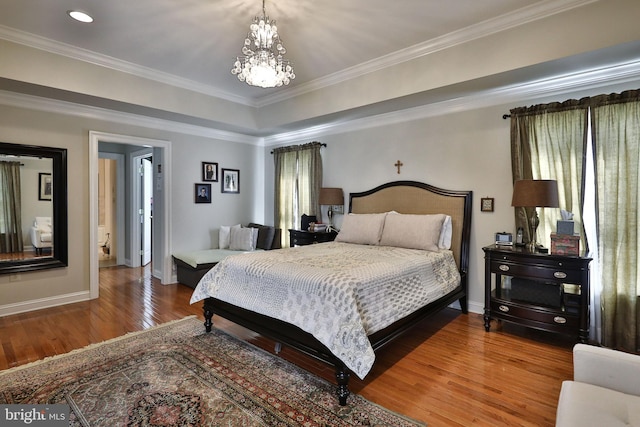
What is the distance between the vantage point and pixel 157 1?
8.63ft

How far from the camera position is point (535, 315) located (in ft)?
9.79

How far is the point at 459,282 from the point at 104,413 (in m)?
3.26

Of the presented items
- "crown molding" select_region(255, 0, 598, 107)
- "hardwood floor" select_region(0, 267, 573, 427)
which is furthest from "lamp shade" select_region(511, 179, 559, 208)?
"crown molding" select_region(255, 0, 598, 107)

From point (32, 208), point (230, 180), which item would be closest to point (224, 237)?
point (230, 180)

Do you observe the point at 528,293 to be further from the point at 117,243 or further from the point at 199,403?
the point at 117,243

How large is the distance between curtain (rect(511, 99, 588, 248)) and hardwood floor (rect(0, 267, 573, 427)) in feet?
3.70

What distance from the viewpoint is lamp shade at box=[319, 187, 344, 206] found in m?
4.80

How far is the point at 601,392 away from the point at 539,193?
1903 millimetres

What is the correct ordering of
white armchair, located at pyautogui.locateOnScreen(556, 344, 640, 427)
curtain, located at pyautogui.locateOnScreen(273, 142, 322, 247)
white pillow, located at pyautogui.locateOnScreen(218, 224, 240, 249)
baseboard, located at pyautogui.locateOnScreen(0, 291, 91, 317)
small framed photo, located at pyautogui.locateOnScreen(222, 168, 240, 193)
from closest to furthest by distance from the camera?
white armchair, located at pyautogui.locateOnScreen(556, 344, 640, 427) < baseboard, located at pyautogui.locateOnScreen(0, 291, 91, 317) < curtain, located at pyautogui.locateOnScreen(273, 142, 322, 247) < white pillow, located at pyautogui.locateOnScreen(218, 224, 240, 249) < small framed photo, located at pyautogui.locateOnScreen(222, 168, 240, 193)

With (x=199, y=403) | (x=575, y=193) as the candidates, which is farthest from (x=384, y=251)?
(x=199, y=403)

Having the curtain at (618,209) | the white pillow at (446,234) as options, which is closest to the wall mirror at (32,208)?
the white pillow at (446,234)

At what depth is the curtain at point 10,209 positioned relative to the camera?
366cm

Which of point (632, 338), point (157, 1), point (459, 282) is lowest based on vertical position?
point (632, 338)

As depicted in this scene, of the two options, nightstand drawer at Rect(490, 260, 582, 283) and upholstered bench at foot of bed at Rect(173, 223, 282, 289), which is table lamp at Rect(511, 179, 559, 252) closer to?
nightstand drawer at Rect(490, 260, 582, 283)
